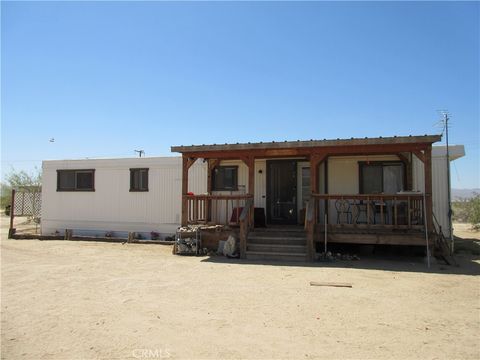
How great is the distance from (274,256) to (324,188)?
3.52 metres

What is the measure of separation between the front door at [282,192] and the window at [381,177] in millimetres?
2125

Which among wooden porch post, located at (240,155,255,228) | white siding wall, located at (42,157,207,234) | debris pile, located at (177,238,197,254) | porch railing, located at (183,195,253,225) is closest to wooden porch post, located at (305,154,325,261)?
wooden porch post, located at (240,155,255,228)

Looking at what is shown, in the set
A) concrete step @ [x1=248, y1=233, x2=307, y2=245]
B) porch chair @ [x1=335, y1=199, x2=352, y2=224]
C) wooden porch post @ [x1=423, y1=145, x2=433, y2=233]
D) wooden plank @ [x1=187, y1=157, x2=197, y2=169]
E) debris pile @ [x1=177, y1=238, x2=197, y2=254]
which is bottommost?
debris pile @ [x1=177, y1=238, x2=197, y2=254]

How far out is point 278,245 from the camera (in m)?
9.95

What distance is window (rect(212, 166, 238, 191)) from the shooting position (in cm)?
1310

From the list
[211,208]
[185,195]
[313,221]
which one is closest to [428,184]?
[313,221]

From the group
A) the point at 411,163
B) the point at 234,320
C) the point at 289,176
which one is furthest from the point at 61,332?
the point at 411,163

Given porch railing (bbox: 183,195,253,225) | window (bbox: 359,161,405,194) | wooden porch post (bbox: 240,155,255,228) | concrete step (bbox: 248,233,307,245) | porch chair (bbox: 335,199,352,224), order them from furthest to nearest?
window (bbox: 359,161,405,194)
porch chair (bbox: 335,199,352,224)
porch railing (bbox: 183,195,253,225)
wooden porch post (bbox: 240,155,255,228)
concrete step (bbox: 248,233,307,245)

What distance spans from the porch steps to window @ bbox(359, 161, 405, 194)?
116 inches

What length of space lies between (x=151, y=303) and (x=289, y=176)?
7.63m

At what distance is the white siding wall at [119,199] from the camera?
1383cm

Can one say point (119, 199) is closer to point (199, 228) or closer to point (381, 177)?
point (199, 228)

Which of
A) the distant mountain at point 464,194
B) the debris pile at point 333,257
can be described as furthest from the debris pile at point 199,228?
the distant mountain at point 464,194

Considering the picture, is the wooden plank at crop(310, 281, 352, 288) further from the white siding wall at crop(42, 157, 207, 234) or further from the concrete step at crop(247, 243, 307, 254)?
the white siding wall at crop(42, 157, 207, 234)
